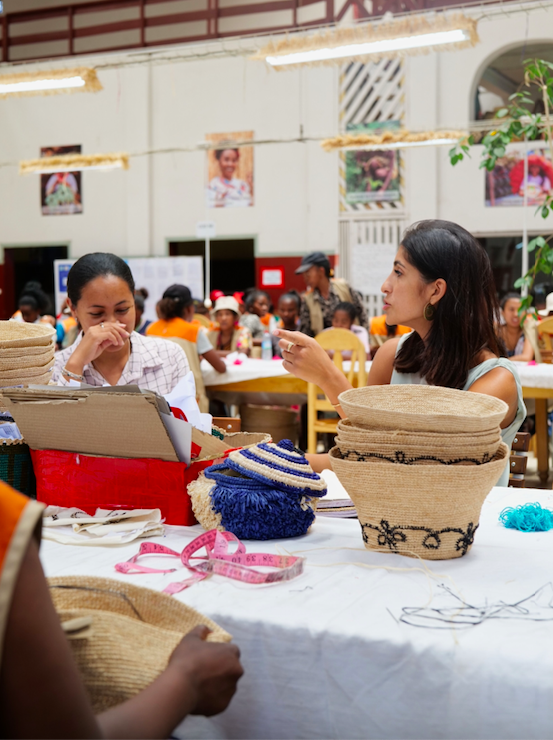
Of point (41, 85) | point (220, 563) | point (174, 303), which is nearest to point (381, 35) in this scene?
point (174, 303)

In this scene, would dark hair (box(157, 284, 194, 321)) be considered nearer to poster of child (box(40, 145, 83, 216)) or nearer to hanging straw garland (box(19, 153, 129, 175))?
hanging straw garland (box(19, 153, 129, 175))

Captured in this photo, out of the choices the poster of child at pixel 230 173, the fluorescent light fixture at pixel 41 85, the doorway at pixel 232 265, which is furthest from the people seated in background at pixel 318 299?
the doorway at pixel 232 265

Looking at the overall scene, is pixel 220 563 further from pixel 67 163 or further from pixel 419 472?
pixel 67 163

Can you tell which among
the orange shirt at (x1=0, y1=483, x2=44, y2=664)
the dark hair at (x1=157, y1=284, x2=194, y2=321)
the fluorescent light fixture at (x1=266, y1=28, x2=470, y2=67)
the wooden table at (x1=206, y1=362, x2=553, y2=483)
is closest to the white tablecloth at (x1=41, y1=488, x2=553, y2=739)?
the orange shirt at (x1=0, y1=483, x2=44, y2=664)

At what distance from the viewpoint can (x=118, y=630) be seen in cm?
85

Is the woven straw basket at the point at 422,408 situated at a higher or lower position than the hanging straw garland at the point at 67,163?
lower

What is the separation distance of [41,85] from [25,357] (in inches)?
265

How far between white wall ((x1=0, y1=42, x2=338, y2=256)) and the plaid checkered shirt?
27.6 feet

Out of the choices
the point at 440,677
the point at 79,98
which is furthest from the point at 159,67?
the point at 440,677

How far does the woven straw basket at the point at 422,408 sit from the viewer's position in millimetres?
1176

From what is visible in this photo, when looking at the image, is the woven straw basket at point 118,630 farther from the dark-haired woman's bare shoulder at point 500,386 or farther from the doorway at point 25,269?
the doorway at point 25,269

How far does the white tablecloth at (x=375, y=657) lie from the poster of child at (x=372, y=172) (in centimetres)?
968

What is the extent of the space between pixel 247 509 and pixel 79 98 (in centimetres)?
1213

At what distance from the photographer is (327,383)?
182 centimetres
